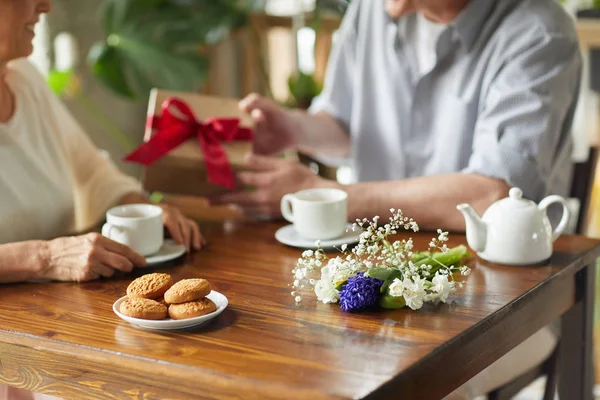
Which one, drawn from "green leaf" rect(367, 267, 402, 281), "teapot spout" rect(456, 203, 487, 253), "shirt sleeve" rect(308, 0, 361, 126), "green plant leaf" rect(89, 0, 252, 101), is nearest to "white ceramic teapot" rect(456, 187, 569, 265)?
"teapot spout" rect(456, 203, 487, 253)

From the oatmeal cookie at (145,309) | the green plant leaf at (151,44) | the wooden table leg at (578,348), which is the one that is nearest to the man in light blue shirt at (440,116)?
the wooden table leg at (578,348)

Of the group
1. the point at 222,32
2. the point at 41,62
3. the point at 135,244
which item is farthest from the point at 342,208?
the point at 41,62

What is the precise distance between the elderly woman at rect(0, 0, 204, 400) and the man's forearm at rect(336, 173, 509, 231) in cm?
38

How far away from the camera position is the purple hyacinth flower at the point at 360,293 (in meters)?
1.33

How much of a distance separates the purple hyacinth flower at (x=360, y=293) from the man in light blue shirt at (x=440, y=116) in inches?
17.4

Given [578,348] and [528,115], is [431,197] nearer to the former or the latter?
[528,115]

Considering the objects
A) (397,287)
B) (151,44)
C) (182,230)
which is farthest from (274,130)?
(151,44)

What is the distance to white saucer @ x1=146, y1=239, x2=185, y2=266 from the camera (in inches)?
64.7

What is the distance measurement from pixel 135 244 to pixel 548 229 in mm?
803

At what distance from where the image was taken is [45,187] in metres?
1.91

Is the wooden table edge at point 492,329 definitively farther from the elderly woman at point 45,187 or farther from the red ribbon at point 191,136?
the red ribbon at point 191,136

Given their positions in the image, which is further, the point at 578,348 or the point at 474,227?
the point at 578,348

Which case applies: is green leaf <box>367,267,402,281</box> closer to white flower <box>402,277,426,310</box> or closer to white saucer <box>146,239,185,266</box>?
white flower <box>402,277,426,310</box>

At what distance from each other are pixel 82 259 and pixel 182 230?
0.28 m
